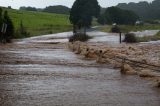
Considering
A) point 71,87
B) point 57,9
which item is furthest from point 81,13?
point 57,9

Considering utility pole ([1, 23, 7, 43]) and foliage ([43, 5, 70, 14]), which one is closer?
utility pole ([1, 23, 7, 43])

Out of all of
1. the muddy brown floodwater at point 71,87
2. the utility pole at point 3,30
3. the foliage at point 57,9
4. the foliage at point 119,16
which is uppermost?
the muddy brown floodwater at point 71,87

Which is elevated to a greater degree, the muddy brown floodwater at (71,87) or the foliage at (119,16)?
the muddy brown floodwater at (71,87)

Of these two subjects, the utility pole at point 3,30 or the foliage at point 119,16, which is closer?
the utility pole at point 3,30

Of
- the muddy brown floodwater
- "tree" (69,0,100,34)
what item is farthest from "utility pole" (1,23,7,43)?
"tree" (69,0,100,34)

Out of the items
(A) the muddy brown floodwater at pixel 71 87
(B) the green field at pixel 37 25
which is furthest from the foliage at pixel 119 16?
(A) the muddy brown floodwater at pixel 71 87

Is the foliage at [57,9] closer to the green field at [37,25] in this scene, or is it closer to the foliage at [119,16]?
the foliage at [119,16]

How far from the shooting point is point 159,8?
184 meters

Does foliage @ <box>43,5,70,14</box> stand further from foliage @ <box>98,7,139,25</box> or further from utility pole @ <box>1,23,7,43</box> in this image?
utility pole @ <box>1,23,7,43</box>

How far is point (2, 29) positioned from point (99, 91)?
124 feet

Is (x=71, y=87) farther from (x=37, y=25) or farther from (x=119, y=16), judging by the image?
(x=119, y=16)

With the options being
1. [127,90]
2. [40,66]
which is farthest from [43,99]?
[40,66]

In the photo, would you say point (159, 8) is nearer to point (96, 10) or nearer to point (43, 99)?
point (96, 10)

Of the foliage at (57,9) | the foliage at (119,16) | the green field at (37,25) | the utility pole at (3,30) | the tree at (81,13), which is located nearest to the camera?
the utility pole at (3,30)
